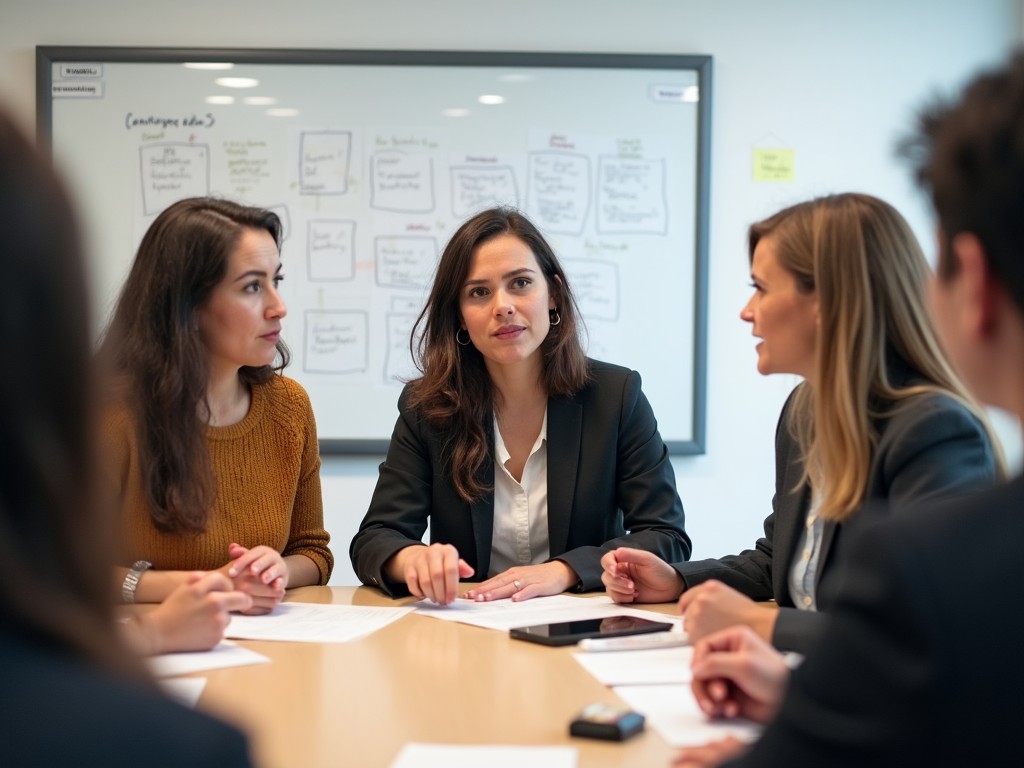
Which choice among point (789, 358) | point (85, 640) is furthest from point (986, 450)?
point (85, 640)

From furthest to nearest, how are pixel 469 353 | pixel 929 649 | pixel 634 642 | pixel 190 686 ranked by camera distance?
pixel 469 353 < pixel 634 642 < pixel 190 686 < pixel 929 649

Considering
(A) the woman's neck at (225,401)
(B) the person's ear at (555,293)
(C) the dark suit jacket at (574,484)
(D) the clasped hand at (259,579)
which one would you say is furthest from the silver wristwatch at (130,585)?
(B) the person's ear at (555,293)

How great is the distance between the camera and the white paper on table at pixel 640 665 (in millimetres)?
1392

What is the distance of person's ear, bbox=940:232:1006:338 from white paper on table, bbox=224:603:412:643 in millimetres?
1135

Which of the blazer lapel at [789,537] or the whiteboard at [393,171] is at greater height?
the whiteboard at [393,171]

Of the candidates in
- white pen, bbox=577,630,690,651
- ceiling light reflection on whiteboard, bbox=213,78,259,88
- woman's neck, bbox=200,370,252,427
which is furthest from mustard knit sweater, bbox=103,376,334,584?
ceiling light reflection on whiteboard, bbox=213,78,259,88

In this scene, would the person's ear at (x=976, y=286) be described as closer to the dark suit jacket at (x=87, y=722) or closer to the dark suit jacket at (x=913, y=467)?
the dark suit jacket at (x=87, y=722)

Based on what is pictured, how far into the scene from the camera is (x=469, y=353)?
255cm

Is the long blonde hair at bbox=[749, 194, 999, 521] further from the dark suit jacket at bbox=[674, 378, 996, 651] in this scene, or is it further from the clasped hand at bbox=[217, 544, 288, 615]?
the clasped hand at bbox=[217, 544, 288, 615]

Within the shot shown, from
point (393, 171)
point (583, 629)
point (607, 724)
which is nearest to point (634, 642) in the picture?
point (583, 629)

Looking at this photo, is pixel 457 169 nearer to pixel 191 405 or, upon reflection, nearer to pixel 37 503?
pixel 191 405

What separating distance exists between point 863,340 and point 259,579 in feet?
3.60

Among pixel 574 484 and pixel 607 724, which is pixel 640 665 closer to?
pixel 607 724

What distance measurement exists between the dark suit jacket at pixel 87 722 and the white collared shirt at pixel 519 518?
5.99 feet
